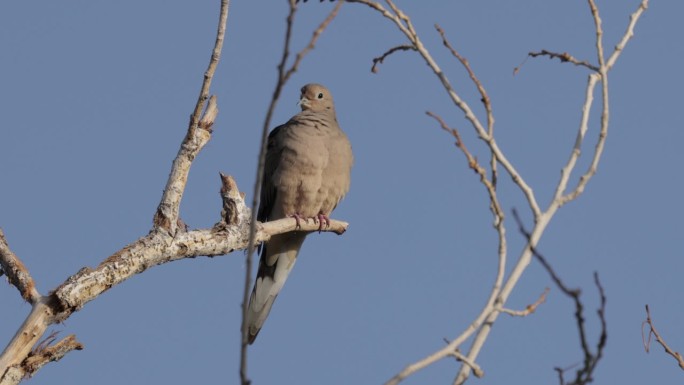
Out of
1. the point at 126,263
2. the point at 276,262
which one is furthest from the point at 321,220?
the point at 126,263

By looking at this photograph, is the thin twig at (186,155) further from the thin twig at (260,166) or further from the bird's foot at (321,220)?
the thin twig at (260,166)

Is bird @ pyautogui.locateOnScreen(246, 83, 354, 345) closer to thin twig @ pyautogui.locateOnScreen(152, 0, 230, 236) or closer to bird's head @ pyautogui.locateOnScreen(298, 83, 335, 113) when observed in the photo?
bird's head @ pyautogui.locateOnScreen(298, 83, 335, 113)

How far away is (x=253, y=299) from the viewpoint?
6.82m

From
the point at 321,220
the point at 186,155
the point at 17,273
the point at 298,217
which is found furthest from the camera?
the point at 321,220

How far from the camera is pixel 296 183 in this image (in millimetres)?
6953

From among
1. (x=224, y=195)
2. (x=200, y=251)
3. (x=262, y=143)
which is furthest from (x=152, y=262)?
(x=262, y=143)

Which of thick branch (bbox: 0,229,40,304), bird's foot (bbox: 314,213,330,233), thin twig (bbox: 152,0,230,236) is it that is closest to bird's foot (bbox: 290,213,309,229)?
bird's foot (bbox: 314,213,330,233)

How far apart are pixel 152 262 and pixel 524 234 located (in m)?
2.98

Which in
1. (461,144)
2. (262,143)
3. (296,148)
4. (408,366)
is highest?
(296,148)

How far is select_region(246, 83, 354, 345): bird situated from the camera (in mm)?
6949

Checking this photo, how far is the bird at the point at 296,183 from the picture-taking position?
22.8ft

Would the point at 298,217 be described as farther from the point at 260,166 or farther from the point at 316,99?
the point at 260,166

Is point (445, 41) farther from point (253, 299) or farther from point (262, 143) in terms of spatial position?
point (253, 299)

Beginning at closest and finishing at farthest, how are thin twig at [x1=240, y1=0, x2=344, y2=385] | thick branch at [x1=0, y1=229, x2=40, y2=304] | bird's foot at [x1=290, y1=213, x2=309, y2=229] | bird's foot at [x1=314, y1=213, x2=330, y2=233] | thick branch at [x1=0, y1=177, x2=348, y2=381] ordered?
1. thin twig at [x1=240, y1=0, x2=344, y2=385]
2. thick branch at [x1=0, y1=177, x2=348, y2=381]
3. thick branch at [x1=0, y1=229, x2=40, y2=304]
4. bird's foot at [x1=290, y1=213, x2=309, y2=229]
5. bird's foot at [x1=314, y1=213, x2=330, y2=233]
